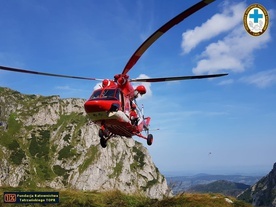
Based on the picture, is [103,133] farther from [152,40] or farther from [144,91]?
[152,40]

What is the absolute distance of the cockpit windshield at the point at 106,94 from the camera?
57.6ft

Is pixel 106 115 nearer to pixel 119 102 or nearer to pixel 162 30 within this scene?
pixel 119 102

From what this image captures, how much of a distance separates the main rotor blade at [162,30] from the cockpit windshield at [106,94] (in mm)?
1834

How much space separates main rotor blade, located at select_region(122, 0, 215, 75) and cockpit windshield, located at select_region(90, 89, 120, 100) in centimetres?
183

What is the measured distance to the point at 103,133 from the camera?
17.9 meters

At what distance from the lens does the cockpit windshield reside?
57.6ft

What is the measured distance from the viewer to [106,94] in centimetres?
1786

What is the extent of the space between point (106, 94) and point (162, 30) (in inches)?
249

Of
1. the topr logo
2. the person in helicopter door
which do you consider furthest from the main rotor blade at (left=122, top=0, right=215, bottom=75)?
the topr logo

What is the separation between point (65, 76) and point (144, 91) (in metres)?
7.61

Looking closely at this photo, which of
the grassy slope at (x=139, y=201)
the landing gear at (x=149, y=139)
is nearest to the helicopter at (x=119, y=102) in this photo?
the landing gear at (x=149, y=139)

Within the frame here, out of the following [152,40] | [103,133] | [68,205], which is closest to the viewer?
[152,40]

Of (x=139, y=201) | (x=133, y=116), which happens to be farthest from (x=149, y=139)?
(x=139, y=201)

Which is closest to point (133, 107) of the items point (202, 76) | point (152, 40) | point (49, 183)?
point (202, 76)
